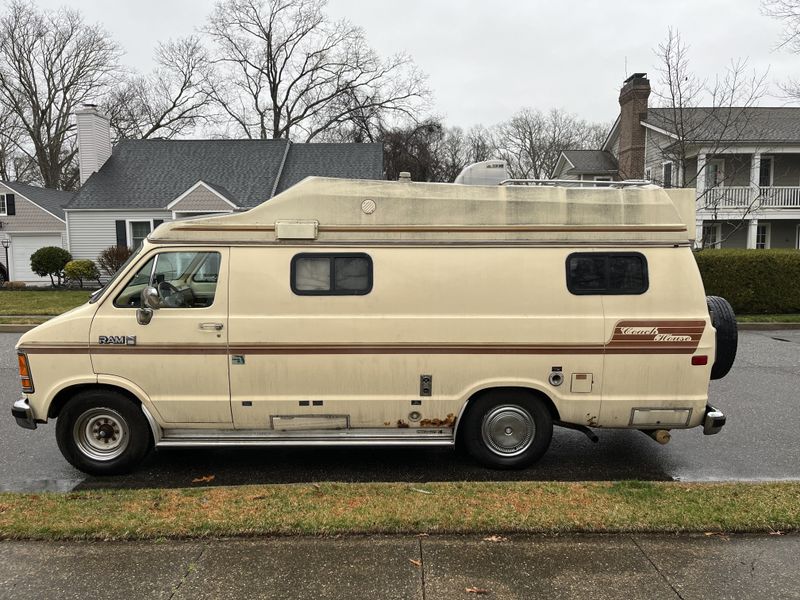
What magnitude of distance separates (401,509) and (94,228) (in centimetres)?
2613

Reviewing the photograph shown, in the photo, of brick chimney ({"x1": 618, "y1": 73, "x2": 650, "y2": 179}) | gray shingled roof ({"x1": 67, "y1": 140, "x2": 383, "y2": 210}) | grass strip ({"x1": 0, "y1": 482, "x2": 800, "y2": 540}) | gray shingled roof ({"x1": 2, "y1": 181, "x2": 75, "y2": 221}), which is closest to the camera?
grass strip ({"x1": 0, "y1": 482, "x2": 800, "y2": 540})

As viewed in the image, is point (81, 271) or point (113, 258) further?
point (113, 258)

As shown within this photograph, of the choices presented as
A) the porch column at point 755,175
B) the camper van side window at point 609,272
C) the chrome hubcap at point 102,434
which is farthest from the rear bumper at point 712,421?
the porch column at point 755,175

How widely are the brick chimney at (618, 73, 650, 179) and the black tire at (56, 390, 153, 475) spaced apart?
88.6 feet

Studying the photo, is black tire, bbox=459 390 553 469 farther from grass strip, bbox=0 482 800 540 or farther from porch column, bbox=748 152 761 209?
porch column, bbox=748 152 761 209

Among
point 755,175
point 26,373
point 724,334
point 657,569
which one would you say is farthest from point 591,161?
point 26,373

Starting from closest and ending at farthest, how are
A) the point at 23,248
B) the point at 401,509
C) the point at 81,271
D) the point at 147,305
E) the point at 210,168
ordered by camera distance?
the point at 401,509 < the point at 147,305 < the point at 81,271 < the point at 210,168 < the point at 23,248

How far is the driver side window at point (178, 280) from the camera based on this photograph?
16.3 feet

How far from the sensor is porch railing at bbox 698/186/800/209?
25.1 meters

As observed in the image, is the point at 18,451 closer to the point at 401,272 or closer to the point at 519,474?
the point at 401,272

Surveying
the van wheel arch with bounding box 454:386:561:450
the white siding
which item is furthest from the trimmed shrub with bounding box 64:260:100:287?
the van wheel arch with bounding box 454:386:561:450

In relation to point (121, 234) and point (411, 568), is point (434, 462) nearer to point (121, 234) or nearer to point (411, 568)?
point (411, 568)

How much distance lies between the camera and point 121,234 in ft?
85.3

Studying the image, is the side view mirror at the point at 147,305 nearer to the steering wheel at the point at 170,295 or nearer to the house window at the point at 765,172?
the steering wheel at the point at 170,295
